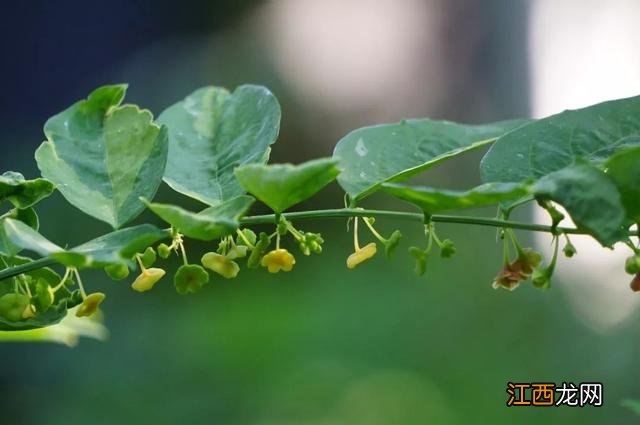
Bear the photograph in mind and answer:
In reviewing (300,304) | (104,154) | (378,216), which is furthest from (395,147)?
(300,304)

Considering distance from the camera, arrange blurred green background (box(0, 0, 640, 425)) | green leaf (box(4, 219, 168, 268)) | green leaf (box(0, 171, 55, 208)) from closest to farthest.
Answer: green leaf (box(4, 219, 168, 268)) < green leaf (box(0, 171, 55, 208)) < blurred green background (box(0, 0, 640, 425))

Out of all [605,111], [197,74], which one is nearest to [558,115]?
[605,111]

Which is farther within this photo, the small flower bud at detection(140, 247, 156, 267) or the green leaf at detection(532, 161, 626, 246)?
the small flower bud at detection(140, 247, 156, 267)

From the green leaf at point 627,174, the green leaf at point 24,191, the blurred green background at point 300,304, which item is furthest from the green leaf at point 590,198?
the blurred green background at point 300,304

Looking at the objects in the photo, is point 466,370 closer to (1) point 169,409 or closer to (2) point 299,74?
(1) point 169,409

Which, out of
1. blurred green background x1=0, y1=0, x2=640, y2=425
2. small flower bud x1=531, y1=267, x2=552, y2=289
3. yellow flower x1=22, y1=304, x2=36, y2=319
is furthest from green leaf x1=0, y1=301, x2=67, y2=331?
blurred green background x1=0, y1=0, x2=640, y2=425

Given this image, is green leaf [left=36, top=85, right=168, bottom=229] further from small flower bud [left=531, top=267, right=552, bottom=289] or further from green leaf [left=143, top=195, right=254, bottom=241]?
small flower bud [left=531, top=267, right=552, bottom=289]
